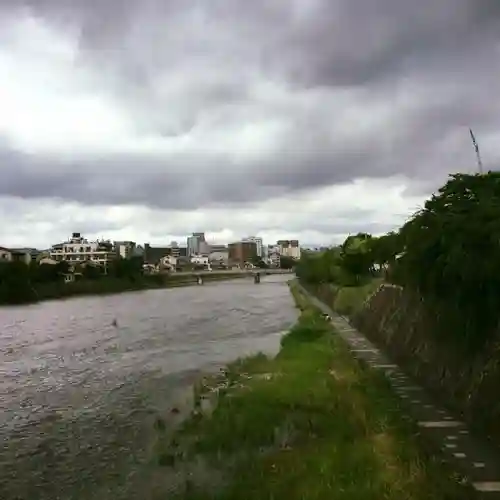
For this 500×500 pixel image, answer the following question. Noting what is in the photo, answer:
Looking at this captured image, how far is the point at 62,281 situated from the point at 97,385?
196ft

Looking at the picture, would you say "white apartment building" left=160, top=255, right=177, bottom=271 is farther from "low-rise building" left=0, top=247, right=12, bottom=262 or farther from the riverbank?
"low-rise building" left=0, top=247, right=12, bottom=262

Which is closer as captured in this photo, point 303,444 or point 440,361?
point 303,444

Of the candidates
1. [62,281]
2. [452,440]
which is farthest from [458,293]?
[62,281]

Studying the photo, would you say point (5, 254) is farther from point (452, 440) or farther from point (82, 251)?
point (452, 440)


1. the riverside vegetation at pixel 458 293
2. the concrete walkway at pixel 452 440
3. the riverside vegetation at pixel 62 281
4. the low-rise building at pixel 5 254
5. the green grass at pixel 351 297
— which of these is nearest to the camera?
the concrete walkway at pixel 452 440

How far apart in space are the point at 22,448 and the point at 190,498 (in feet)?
20.5

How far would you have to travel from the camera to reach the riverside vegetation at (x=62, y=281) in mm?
67938

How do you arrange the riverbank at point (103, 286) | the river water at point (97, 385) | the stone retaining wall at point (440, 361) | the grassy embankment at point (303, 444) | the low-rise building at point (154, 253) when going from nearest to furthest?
the grassy embankment at point (303, 444) → the stone retaining wall at point (440, 361) → the river water at point (97, 385) → the riverbank at point (103, 286) → the low-rise building at point (154, 253)

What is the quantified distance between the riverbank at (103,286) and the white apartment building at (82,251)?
1169 inches

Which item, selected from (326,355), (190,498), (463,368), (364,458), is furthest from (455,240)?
(326,355)

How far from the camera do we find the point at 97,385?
72.4 feet

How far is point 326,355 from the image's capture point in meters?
22.1

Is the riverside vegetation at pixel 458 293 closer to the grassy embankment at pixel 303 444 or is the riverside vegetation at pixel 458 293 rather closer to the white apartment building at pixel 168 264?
the grassy embankment at pixel 303 444

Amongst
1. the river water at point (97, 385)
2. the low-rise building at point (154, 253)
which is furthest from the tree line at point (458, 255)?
the low-rise building at point (154, 253)
